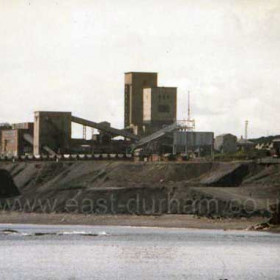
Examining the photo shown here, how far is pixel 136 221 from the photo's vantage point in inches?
5182

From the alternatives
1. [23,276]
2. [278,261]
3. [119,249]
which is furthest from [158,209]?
[23,276]

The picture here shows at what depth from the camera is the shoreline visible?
12336 centimetres

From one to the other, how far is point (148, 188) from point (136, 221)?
42.7ft

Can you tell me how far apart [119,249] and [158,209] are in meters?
34.8

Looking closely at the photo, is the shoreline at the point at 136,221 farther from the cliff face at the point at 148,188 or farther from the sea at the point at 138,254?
the sea at the point at 138,254

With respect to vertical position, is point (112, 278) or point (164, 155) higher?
point (164, 155)

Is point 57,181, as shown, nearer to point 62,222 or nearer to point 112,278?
point 62,222

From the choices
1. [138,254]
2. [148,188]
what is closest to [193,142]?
[148,188]

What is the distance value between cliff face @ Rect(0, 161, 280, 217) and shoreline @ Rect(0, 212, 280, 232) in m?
2.06

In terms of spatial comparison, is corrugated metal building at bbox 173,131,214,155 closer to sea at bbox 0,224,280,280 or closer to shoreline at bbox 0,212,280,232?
shoreline at bbox 0,212,280,232

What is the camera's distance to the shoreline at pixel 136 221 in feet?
405

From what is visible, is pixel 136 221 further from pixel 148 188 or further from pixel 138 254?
pixel 138 254

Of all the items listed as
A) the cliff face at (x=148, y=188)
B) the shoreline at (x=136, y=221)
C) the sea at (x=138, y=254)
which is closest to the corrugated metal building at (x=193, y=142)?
the cliff face at (x=148, y=188)

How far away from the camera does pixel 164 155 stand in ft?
604
